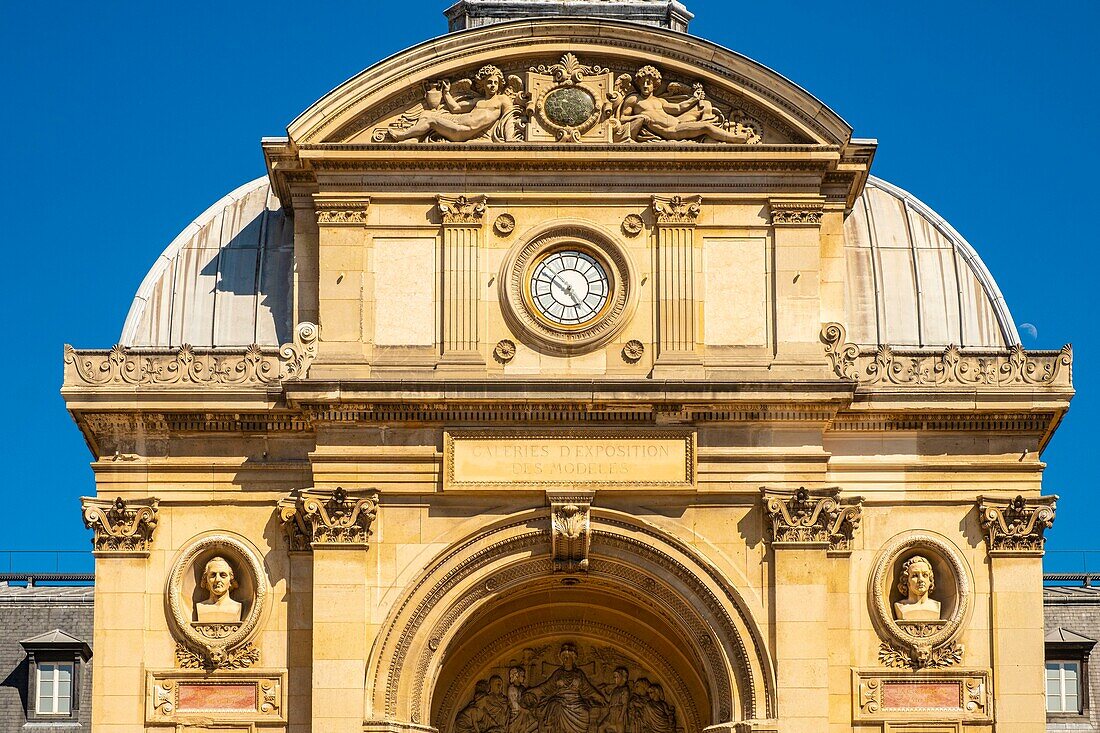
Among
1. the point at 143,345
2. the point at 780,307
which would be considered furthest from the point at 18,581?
the point at 780,307

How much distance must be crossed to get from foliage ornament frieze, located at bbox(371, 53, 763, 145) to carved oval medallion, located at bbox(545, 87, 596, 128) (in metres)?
0.02

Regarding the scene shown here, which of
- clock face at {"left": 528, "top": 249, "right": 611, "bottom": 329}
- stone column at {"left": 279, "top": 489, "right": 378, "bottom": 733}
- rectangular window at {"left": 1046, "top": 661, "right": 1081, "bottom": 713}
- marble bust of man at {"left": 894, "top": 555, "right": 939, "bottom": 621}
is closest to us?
stone column at {"left": 279, "top": 489, "right": 378, "bottom": 733}

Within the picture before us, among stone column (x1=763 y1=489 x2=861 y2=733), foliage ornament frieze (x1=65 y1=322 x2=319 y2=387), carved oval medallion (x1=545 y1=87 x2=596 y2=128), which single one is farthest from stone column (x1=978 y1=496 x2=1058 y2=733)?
foliage ornament frieze (x1=65 y1=322 x2=319 y2=387)

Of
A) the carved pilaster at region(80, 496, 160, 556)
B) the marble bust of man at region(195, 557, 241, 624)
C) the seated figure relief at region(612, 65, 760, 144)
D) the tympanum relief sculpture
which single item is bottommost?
the tympanum relief sculpture

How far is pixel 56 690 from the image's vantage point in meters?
54.1

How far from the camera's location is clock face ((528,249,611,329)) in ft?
158

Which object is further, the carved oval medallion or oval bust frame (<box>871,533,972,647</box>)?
the carved oval medallion

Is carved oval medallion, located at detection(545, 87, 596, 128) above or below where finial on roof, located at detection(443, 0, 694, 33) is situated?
below

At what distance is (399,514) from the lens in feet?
155

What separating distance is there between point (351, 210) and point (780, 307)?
7.39 metres

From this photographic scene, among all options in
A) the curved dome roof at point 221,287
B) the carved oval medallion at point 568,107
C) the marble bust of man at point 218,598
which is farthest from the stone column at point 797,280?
the marble bust of man at point 218,598

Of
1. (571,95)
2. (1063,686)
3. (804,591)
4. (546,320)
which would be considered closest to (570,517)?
(546,320)

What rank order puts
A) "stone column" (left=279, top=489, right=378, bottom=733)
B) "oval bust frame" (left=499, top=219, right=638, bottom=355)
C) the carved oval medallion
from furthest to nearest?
the carved oval medallion, "oval bust frame" (left=499, top=219, right=638, bottom=355), "stone column" (left=279, top=489, right=378, bottom=733)

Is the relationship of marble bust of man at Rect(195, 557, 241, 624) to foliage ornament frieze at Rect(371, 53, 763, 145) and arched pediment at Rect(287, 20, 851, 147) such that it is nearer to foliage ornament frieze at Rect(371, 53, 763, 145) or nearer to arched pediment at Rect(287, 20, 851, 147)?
arched pediment at Rect(287, 20, 851, 147)
